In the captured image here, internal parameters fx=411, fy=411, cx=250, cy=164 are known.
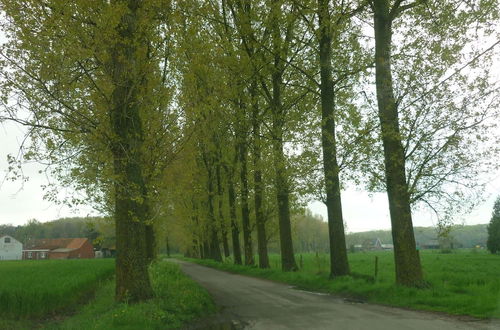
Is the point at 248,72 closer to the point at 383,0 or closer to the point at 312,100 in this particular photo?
the point at 312,100

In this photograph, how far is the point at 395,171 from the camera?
13227 mm

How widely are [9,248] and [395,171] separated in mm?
115105

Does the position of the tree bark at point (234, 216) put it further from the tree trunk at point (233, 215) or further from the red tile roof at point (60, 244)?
the red tile roof at point (60, 244)

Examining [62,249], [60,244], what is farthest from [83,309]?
[60,244]

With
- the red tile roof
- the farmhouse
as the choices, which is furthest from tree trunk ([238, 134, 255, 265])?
the red tile roof

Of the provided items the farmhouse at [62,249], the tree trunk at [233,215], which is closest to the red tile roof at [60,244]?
the farmhouse at [62,249]

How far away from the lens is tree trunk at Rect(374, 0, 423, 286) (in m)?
12.7

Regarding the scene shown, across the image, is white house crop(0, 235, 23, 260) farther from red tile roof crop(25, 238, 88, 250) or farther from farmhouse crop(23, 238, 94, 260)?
red tile roof crop(25, 238, 88, 250)

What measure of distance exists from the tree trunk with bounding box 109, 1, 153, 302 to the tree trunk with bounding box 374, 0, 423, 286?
7.53 meters

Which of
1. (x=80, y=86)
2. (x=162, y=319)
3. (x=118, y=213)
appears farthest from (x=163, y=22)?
(x=162, y=319)

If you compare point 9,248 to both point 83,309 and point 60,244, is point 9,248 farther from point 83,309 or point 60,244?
point 83,309

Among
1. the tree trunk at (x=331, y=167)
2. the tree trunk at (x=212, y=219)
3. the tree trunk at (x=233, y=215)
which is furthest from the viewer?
the tree trunk at (x=212, y=219)

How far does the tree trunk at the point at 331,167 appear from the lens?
53.1ft

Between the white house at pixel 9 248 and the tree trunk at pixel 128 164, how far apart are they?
112 meters
